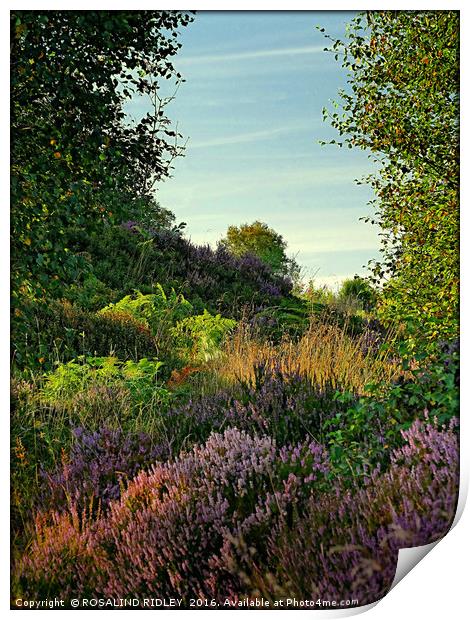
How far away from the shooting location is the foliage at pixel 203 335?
22.4ft

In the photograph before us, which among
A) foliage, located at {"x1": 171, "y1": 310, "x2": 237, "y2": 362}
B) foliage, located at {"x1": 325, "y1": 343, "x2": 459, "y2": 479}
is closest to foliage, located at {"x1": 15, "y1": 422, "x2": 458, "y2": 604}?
foliage, located at {"x1": 325, "y1": 343, "x2": 459, "y2": 479}

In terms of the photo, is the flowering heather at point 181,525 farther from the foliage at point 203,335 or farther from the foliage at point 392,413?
the foliage at point 203,335

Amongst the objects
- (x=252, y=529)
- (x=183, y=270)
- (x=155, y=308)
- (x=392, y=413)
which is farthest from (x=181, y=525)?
(x=183, y=270)

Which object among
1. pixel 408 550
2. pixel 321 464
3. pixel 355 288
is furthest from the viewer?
pixel 355 288

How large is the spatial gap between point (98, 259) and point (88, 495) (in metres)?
2.28

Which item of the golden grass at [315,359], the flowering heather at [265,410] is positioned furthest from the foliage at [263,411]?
the golden grass at [315,359]

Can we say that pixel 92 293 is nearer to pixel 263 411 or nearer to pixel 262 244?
pixel 262 244

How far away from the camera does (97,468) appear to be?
4.75 metres

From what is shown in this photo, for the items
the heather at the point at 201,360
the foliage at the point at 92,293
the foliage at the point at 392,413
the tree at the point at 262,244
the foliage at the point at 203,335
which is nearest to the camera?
the heather at the point at 201,360

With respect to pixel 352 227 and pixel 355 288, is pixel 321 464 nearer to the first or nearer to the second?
pixel 352 227

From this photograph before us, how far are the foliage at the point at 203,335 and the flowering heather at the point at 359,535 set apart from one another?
3.09 metres

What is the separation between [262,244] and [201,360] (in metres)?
1.60

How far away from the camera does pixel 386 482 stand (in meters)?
3.82
